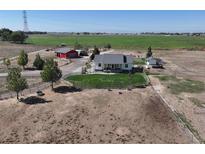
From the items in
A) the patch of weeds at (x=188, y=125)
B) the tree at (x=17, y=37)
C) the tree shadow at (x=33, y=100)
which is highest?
the tree at (x=17, y=37)

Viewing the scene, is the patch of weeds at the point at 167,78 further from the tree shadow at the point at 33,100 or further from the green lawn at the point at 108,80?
the tree shadow at the point at 33,100

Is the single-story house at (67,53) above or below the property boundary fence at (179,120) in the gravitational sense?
above

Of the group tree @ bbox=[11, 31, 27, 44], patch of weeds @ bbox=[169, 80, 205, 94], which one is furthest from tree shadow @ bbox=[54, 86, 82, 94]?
tree @ bbox=[11, 31, 27, 44]

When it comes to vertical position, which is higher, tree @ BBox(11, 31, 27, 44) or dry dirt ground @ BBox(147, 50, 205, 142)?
tree @ BBox(11, 31, 27, 44)

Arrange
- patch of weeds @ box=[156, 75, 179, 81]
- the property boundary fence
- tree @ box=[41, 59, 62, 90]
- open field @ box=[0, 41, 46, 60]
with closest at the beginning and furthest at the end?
the property boundary fence → tree @ box=[41, 59, 62, 90] → patch of weeds @ box=[156, 75, 179, 81] → open field @ box=[0, 41, 46, 60]

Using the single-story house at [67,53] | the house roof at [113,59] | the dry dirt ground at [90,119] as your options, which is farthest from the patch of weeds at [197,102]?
the single-story house at [67,53]

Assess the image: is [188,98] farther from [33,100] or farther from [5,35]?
[5,35]

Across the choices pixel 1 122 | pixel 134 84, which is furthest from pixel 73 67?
pixel 1 122

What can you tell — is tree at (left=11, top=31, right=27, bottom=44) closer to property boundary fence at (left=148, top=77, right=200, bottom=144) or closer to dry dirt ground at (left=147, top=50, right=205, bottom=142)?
dry dirt ground at (left=147, top=50, right=205, bottom=142)
